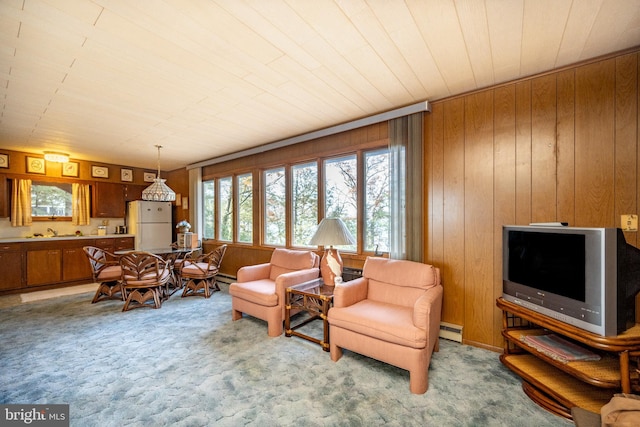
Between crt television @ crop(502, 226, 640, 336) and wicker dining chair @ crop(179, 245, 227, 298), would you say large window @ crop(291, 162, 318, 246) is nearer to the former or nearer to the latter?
wicker dining chair @ crop(179, 245, 227, 298)

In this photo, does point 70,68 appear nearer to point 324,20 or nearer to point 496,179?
point 324,20

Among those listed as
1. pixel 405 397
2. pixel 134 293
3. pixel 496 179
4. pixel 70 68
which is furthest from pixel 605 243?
pixel 134 293

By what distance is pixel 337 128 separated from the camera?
3678 millimetres

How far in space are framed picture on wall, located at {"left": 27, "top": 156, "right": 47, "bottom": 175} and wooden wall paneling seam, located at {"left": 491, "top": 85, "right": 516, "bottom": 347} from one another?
7.59m

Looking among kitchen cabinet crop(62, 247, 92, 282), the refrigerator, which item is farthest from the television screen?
kitchen cabinet crop(62, 247, 92, 282)

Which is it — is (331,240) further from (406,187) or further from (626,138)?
(626,138)

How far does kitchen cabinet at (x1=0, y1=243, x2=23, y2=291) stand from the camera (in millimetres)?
4637

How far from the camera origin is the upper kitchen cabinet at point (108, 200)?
19.5ft

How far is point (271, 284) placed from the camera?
3.47m

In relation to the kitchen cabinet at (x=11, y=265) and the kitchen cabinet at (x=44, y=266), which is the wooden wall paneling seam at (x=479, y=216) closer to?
the kitchen cabinet at (x=44, y=266)

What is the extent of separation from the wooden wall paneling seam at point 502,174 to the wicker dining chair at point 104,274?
16.2ft

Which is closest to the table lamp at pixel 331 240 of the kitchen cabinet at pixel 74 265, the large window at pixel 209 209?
the large window at pixel 209 209

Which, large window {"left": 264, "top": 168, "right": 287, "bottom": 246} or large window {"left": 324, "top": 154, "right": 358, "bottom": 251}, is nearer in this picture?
large window {"left": 324, "top": 154, "right": 358, "bottom": 251}

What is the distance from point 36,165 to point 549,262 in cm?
792
